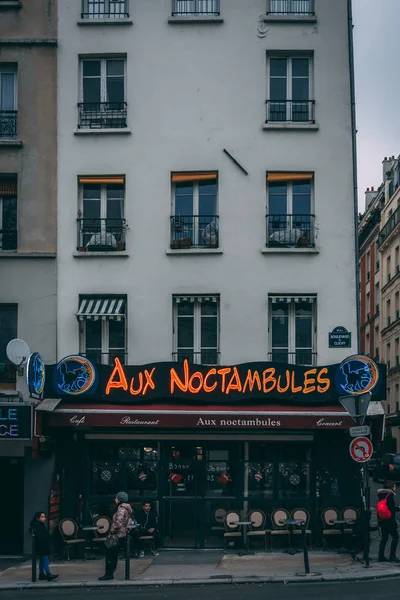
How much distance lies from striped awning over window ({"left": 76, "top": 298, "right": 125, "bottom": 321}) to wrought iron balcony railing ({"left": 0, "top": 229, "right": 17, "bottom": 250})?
2262mm

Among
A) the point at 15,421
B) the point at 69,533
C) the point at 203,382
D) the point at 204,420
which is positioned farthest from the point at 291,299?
the point at 69,533

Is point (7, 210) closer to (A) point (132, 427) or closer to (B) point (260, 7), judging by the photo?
(A) point (132, 427)

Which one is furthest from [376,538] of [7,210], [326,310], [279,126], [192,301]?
[7,210]

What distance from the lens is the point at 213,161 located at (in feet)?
74.5

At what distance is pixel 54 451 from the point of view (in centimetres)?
2186

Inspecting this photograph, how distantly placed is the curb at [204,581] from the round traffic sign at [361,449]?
2.22 metres

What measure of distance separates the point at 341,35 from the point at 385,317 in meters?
47.6

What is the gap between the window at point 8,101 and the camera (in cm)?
2312

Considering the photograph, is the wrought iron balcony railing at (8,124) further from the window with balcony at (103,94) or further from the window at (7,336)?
the window at (7,336)

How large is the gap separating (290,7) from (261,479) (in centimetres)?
1156

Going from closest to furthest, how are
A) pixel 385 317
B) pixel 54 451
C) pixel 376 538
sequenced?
pixel 54 451 → pixel 376 538 → pixel 385 317

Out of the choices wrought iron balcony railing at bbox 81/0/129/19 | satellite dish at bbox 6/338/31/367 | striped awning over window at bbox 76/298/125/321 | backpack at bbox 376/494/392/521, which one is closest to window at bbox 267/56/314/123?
wrought iron balcony railing at bbox 81/0/129/19

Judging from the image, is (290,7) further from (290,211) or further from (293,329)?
(293,329)

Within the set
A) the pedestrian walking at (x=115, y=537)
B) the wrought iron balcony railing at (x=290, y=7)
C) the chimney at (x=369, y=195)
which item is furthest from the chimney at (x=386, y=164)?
the pedestrian walking at (x=115, y=537)
